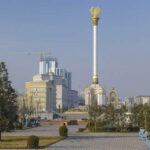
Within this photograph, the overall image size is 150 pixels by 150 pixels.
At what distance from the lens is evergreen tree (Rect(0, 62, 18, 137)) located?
2167 centimetres

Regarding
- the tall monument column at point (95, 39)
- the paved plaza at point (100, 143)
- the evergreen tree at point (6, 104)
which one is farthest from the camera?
the tall monument column at point (95, 39)

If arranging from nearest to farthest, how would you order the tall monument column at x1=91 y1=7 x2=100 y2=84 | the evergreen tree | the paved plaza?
the paved plaza → the evergreen tree → the tall monument column at x1=91 y1=7 x2=100 y2=84

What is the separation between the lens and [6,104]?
22.2 metres

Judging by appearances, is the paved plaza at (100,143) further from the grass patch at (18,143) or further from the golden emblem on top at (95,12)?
the golden emblem on top at (95,12)

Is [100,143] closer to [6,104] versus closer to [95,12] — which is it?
[6,104]

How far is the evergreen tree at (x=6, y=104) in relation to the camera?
2167 centimetres

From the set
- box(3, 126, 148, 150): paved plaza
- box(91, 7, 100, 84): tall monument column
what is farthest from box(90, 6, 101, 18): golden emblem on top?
box(3, 126, 148, 150): paved plaza

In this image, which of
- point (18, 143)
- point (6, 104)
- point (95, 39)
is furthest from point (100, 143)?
point (95, 39)

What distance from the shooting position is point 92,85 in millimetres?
90188

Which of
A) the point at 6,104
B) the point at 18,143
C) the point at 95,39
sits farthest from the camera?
the point at 95,39

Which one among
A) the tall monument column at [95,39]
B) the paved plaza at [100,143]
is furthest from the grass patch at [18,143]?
the tall monument column at [95,39]

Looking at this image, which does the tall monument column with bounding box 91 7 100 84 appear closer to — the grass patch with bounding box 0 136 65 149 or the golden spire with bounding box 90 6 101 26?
the golden spire with bounding box 90 6 101 26

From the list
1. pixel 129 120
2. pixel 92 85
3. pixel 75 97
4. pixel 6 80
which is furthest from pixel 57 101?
pixel 6 80

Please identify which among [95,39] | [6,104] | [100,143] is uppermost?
[95,39]
